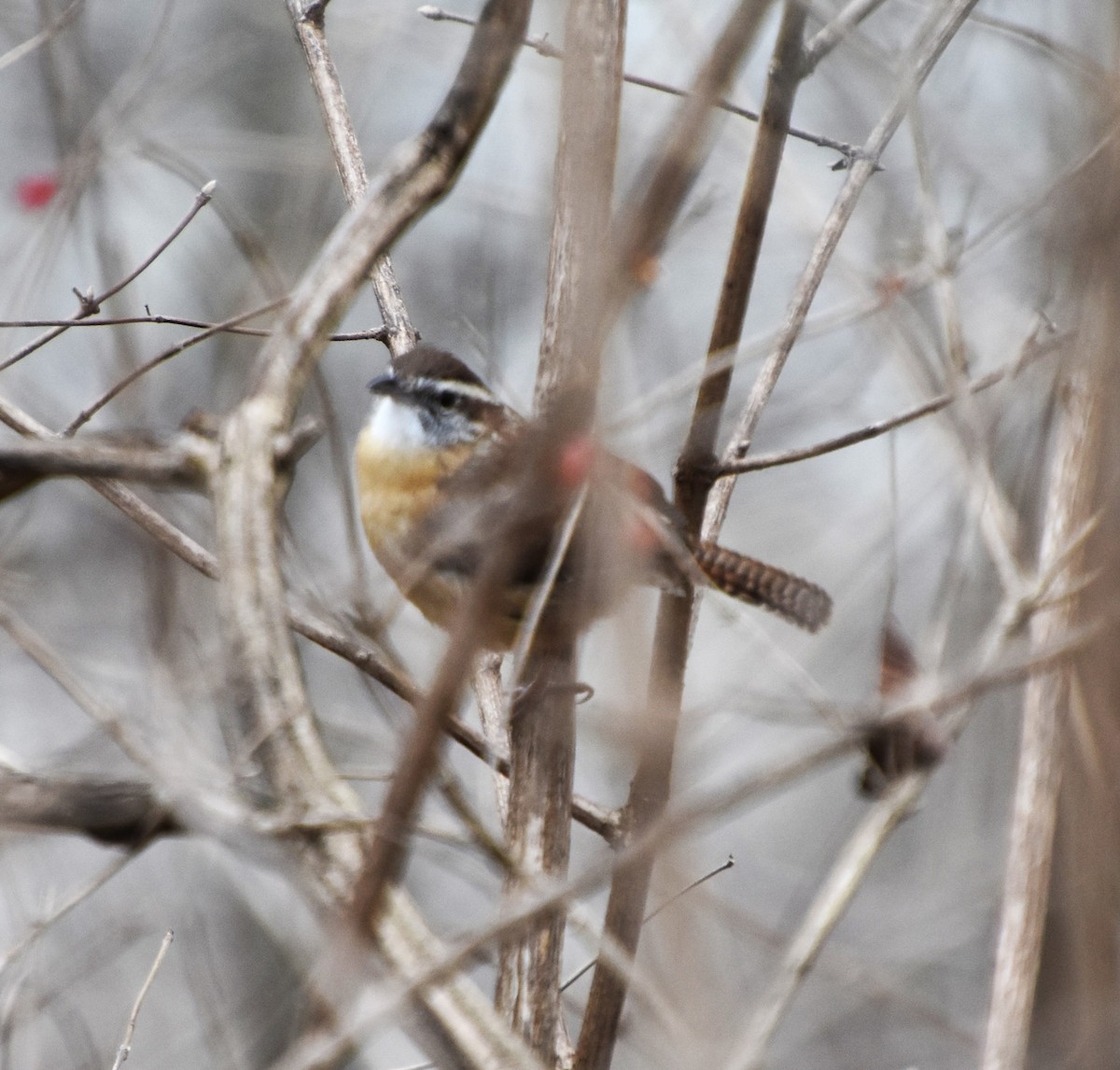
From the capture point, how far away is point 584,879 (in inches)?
52.9

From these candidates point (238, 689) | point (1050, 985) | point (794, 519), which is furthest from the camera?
point (794, 519)

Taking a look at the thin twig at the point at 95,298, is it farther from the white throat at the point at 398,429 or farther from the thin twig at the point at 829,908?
the thin twig at the point at 829,908

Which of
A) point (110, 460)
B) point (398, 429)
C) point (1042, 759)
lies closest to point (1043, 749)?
point (1042, 759)

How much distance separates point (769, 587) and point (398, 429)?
1.28 meters

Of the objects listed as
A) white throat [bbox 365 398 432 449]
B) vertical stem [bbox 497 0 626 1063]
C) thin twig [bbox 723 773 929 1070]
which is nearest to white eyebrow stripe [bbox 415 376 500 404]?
white throat [bbox 365 398 432 449]

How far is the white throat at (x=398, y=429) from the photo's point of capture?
406 centimetres

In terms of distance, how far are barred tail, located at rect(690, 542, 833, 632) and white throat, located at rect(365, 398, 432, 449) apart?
1011 millimetres

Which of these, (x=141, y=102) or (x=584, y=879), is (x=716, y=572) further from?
(x=584, y=879)

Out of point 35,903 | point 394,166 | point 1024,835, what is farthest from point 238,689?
point 35,903

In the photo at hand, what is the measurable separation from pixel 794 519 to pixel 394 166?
11.8ft

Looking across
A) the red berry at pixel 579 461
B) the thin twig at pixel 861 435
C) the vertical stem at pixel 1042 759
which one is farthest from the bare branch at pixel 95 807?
the vertical stem at pixel 1042 759

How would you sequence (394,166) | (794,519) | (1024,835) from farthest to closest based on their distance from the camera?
1. (794,519)
2. (1024,835)
3. (394,166)

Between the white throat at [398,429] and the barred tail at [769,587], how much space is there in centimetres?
101

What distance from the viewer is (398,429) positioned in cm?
410
